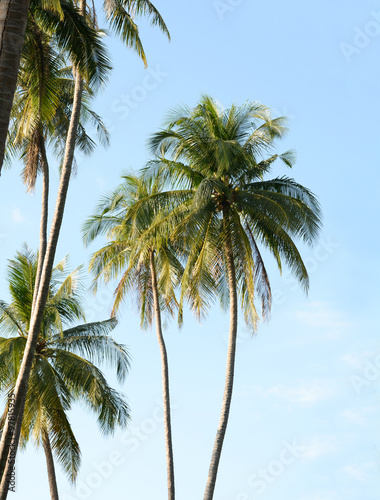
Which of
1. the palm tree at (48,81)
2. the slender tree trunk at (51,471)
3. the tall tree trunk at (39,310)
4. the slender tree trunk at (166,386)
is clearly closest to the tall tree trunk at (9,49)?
the palm tree at (48,81)

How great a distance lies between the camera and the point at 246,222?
755 inches

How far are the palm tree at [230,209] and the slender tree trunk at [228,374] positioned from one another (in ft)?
0.08

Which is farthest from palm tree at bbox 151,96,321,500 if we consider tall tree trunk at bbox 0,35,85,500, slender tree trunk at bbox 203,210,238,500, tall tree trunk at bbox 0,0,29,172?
tall tree trunk at bbox 0,0,29,172

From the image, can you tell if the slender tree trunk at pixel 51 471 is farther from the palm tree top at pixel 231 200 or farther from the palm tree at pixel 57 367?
the palm tree top at pixel 231 200

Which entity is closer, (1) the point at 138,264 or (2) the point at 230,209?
(2) the point at 230,209

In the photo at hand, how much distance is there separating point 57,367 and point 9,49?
566 inches

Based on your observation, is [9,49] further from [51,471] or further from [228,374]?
[51,471]

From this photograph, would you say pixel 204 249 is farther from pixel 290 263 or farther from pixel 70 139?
pixel 70 139

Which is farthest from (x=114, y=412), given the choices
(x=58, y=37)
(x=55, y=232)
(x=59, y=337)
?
(x=58, y=37)

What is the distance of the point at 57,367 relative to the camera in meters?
20.2

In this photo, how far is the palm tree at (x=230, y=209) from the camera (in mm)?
18234

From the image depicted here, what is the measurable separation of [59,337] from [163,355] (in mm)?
3376

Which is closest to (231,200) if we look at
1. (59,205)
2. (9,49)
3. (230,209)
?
(230,209)

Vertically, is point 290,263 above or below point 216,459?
above
